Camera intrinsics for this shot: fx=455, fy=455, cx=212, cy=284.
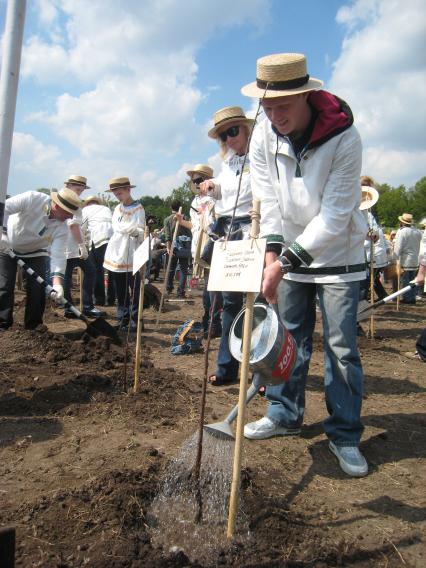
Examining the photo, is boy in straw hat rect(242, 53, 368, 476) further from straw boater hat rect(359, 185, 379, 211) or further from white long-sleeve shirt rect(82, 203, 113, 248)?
white long-sleeve shirt rect(82, 203, 113, 248)

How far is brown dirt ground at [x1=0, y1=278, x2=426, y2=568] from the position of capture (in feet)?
6.48

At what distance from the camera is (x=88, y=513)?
215 cm

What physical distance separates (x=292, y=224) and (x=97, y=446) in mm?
1905

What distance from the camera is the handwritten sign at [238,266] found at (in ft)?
6.42

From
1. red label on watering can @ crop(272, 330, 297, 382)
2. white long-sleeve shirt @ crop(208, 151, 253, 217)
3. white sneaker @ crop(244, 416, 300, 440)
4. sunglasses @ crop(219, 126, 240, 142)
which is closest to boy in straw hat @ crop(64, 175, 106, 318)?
white long-sleeve shirt @ crop(208, 151, 253, 217)

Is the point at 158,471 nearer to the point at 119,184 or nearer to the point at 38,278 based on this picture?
the point at 38,278

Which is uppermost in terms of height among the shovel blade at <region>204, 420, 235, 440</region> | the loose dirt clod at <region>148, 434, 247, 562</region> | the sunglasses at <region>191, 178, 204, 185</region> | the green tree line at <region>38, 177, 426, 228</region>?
the green tree line at <region>38, 177, 426, 228</region>

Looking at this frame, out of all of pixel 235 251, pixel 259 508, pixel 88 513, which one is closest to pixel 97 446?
pixel 88 513

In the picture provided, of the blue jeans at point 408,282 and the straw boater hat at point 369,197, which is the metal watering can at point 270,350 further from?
the blue jeans at point 408,282

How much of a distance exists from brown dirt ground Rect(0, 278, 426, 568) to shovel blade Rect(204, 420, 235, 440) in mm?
389

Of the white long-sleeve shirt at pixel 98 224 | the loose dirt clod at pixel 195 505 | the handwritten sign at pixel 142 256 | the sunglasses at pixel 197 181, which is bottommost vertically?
the loose dirt clod at pixel 195 505

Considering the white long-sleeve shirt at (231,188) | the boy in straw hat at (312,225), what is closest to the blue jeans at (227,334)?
the white long-sleeve shirt at (231,188)

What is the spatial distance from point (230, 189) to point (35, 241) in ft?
9.07

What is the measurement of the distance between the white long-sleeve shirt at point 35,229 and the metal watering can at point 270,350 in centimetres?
389
